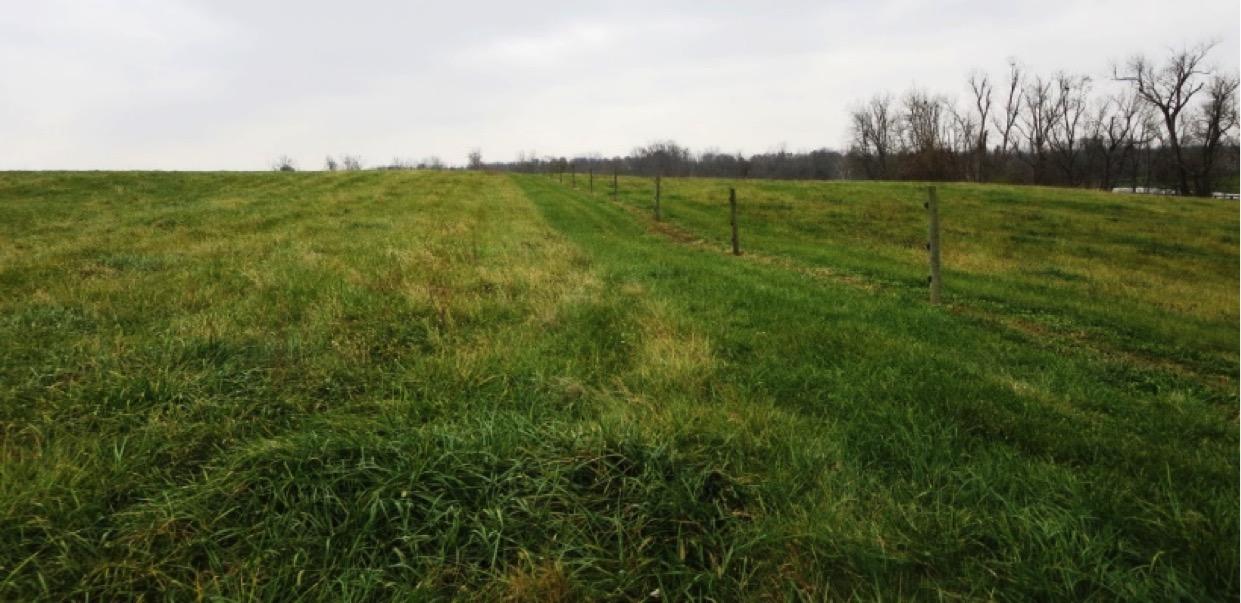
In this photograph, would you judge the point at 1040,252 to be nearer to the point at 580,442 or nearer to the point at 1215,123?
the point at 580,442

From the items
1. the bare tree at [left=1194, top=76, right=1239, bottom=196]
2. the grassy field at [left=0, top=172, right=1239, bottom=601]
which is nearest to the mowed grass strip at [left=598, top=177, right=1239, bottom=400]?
the grassy field at [left=0, top=172, right=1239, bottom=601]

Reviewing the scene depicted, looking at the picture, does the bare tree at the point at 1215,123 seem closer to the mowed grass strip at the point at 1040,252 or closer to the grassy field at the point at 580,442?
the mowed grass strip at the point at 1040,252

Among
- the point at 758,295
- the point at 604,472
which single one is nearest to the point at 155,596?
the point at 604,472

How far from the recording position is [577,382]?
4223 mm

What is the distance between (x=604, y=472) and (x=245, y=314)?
15.4 ft

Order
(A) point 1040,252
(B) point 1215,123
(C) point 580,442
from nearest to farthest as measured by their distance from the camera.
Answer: (C) point 580,442 < (A) point 1040,252 < (B) point 1215,123

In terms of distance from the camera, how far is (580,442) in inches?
122

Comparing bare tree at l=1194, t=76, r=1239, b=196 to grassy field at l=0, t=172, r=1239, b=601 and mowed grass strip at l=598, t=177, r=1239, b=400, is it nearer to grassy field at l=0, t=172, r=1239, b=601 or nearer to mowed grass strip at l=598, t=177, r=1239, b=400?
mowed grass strip at l=598, t=177, r=1239, b=400

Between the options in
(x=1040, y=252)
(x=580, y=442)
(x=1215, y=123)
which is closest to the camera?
(x=580, y=442)

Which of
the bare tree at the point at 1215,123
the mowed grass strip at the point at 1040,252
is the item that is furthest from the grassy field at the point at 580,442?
the bare tree at the point at 1215,123

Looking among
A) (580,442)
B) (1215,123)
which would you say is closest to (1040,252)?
(580,442)

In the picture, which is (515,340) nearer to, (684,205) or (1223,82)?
(684,205)

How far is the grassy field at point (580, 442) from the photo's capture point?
2369 millimetres

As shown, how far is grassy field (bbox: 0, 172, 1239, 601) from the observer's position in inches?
93.3
